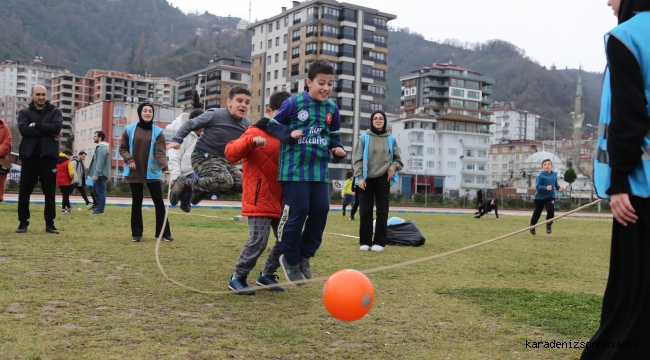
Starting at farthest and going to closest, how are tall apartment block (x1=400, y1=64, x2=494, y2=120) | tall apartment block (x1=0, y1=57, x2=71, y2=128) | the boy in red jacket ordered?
tall apartment block (x1=0, y1=57, x2=71, y2=128), tall apartment block (x1=400, y1=64, x2=494, y2=120), the boy in red jacket

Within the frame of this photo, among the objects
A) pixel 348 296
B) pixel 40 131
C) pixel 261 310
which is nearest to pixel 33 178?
pixel 40 131

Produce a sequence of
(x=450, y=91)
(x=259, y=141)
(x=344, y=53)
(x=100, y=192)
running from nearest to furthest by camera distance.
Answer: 1. (x=259, y=141)
2. (x=100, y=192)
3. (x=344, y=53)
4. (x=450, y=91)

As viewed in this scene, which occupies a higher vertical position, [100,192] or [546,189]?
[546,189]

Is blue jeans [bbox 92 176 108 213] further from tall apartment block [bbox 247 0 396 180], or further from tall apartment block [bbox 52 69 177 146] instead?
tall apartment block [bbox 52 69 177 146]

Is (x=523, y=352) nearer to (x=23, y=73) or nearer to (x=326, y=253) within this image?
(x=326, y=253)

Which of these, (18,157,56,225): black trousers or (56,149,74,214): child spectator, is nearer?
(18,157,56,225): black trousers

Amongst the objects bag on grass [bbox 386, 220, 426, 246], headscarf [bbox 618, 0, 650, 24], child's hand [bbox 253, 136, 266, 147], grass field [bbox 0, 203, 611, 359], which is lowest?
grass field [bbox 0, 203, 611, 359]

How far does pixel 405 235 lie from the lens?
32.7ft

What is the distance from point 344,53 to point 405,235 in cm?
7199

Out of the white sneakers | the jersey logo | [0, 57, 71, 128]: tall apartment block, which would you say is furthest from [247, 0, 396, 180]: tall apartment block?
[0, 57, 71, 128]: tall apartment block

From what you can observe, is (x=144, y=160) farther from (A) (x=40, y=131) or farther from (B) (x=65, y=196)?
(B) (x=65, y=196)

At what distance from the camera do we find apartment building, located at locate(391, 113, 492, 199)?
98.8m

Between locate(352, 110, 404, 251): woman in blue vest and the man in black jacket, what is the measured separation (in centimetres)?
431

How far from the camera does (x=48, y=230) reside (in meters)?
8.80
